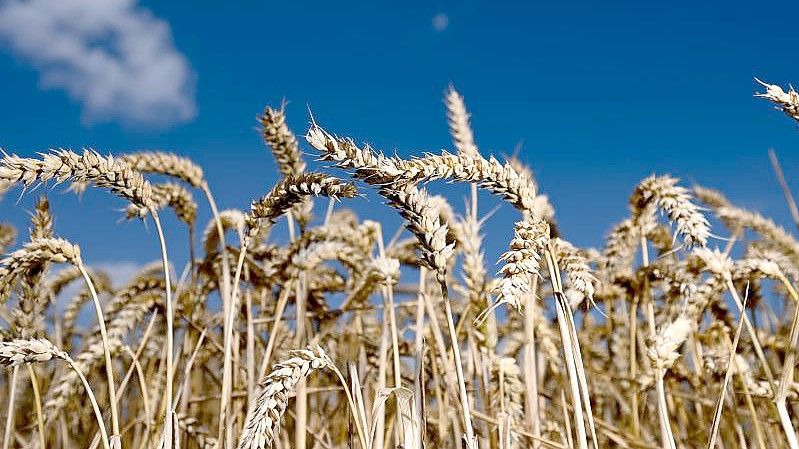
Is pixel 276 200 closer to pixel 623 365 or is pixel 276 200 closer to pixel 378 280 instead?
pixel 378 280

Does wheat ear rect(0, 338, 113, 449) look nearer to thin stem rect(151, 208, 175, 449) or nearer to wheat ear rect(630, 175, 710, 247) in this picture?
thin stem rect(151, 208, 175, 449)

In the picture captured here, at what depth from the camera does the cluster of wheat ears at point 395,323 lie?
1554 mm

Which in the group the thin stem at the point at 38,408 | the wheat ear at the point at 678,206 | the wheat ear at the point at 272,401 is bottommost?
the wheat ear at the point at 272,401

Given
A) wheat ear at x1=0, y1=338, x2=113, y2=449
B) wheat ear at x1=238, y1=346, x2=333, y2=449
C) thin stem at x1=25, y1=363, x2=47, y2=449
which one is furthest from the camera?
thin stem at x1=25, y1=363, x2=47, y2=449

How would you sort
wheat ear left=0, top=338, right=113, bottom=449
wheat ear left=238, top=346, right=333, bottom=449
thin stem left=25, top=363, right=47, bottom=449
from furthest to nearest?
thin stem left=25, top=363, right=47, bottom=449, wheat ear left=0, top=338, right=113, bottom=449, wheat ear left=238, top=346, right=333, bottom=449

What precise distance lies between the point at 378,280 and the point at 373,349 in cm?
42

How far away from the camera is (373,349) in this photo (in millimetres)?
2945

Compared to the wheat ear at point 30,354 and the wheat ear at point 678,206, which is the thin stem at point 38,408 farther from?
the wheat ear at point 678,206

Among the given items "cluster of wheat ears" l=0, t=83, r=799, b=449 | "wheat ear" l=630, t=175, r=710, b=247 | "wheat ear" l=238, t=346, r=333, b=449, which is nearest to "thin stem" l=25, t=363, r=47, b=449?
"cluster of wheat ears" l=0, t=83, r=799, b=449

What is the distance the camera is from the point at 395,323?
230 centimetres

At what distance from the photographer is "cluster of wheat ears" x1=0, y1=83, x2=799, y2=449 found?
5.10ft

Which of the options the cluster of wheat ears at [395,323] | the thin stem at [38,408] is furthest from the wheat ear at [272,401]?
the thin stem at [38,408]

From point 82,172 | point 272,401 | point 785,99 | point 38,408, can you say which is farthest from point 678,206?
point 38,408

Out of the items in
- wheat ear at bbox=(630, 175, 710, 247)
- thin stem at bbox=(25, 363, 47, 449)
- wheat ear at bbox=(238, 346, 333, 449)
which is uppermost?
wheat ear at bbox=(630, 175, 710, 247)
